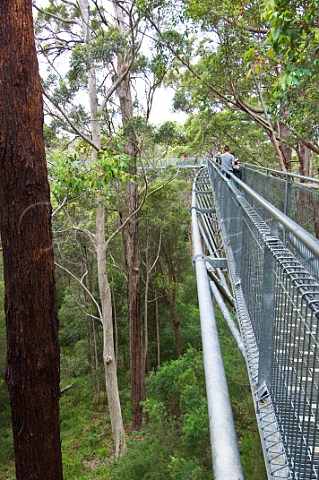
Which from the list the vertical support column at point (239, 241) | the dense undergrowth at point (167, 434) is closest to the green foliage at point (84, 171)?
the vertical support column at point (239, 241)

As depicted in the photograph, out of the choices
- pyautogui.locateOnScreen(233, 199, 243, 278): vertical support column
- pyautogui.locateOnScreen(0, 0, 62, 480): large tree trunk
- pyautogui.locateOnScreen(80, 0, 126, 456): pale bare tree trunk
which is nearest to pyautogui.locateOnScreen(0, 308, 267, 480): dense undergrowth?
pyautogui.locateOnScreen(80, 0, 126, 456): pale bare tree trunk

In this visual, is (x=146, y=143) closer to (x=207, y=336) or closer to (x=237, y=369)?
(x=237, y=369)

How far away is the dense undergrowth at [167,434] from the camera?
797 cm

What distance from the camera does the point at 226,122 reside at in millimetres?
16703

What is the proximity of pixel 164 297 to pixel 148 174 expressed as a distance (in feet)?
30.2

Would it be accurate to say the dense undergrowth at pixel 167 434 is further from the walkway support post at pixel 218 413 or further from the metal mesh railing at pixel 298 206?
the walkway support post at pixel 218 413

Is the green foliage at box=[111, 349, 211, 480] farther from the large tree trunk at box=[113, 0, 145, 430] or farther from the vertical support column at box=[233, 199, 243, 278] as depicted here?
the vertical support column at box=[233, 199, 243, 278]

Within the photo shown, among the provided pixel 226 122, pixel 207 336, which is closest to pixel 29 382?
pixel 207 336

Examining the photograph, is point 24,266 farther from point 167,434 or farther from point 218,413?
point 167,434

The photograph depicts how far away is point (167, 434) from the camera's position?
994cm

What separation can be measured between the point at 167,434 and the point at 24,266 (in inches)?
332

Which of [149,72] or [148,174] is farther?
[148,174]

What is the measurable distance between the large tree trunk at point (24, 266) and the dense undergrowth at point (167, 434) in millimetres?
4210

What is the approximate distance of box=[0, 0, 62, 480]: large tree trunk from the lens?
2.85 metres
